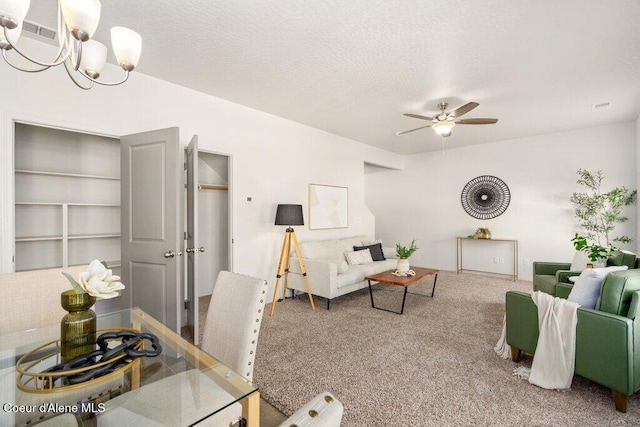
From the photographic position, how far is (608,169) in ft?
15.9

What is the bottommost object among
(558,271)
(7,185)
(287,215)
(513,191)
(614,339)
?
(614,339)

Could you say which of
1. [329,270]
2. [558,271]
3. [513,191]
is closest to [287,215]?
[329,270]

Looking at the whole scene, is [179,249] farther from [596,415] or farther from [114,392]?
[596,415]

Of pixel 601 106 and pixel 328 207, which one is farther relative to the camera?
pixel 328 207

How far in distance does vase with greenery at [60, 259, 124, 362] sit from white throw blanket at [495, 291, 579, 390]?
8.86ft

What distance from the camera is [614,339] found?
1860 millimetres

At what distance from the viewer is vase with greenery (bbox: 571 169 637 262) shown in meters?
4.58

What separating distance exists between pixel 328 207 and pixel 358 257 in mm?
1064

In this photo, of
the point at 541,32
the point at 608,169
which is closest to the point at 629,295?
the point at 541,32

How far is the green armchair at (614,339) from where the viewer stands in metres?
1.82

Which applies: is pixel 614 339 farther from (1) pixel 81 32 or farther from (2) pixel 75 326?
(1) pixel 81 32

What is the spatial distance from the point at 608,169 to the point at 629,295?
4144mm

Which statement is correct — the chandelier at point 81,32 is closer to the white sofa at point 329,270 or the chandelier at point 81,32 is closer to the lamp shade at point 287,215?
the lamp shade at point 287,215

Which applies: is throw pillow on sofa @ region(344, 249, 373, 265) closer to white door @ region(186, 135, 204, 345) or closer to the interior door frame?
white door @ region(186, 135, 204, 345)
